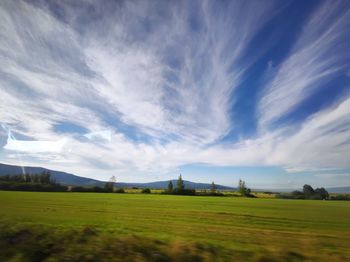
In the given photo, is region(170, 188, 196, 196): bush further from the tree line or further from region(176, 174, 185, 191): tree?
the tree line

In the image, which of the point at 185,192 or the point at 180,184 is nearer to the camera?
the point at 185,192

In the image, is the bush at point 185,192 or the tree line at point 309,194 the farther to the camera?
the tree line at point 309,194

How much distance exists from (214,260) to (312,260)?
331cm

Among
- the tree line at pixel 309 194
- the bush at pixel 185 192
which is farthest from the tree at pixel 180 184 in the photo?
the tree line at pixel 309 194

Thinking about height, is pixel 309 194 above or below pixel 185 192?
above

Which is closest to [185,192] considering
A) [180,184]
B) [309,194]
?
[180,184]

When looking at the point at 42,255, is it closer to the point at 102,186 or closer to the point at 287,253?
the point at 287,253

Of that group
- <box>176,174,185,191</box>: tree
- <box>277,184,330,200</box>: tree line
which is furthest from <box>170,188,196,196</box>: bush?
<box>277,184,330,200</box>: tree line

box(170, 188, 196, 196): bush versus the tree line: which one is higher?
the tree line

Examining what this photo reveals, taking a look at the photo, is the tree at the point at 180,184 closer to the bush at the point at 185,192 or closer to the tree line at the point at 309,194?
the bush at the point at 185,192

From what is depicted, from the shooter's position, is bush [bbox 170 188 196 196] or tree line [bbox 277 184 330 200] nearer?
bush [bbox 170 188 196 196]

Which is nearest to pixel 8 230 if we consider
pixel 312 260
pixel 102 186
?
pixel 312 260

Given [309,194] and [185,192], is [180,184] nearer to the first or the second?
[185,192]

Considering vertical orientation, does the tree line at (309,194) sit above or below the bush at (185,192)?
above
